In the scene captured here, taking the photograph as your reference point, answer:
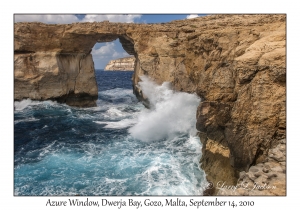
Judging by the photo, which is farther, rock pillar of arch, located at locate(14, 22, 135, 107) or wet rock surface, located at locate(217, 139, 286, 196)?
rock pillar of arch, located at locate(14, 22, 135, 107)

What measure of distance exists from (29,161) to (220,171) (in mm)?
10366

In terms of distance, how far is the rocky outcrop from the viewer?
138625mm

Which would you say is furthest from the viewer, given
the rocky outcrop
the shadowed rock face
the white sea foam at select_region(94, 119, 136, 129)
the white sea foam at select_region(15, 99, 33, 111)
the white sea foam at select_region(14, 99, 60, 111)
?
the rocky outcrop

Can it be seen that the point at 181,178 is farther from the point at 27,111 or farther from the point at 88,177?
the point at 27,111

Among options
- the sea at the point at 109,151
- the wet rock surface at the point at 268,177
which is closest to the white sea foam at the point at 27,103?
the sea at the point at 109,151

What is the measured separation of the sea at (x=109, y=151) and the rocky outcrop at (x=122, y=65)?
116 m

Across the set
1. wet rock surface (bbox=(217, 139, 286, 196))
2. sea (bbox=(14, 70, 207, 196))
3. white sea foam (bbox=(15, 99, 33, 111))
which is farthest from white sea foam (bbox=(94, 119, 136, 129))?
wet rock surface (bbox=(217, 139, 286, 196))

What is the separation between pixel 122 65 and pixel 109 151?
436ft

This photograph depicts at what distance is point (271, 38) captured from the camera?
9258mm

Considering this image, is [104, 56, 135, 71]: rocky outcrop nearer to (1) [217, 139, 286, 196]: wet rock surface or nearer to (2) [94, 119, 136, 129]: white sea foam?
(2) [94, 119, 136, 129]: white sea foam

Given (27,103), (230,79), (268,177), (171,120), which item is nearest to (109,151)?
(171,120)

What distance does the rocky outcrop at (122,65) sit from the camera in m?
139

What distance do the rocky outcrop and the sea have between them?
116 metres

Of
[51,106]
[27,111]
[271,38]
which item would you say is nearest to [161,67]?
[51,106]
